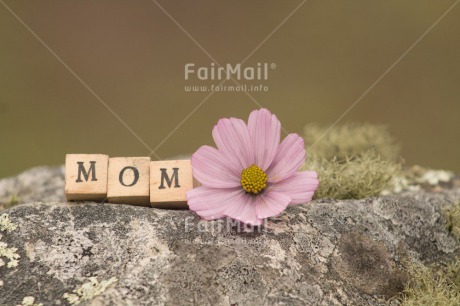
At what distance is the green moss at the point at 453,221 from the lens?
1.81 meters

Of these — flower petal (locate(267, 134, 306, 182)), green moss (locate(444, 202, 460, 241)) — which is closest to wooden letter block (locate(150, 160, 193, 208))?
flower petal (locate(267, 134, 306, 182))

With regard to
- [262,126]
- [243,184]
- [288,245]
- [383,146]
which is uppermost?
[383,146]

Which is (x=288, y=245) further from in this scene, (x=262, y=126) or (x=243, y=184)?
(x=262, y=126)

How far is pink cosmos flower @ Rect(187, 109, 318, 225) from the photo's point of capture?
5.05 ft

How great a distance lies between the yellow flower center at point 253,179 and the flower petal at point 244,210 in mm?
18

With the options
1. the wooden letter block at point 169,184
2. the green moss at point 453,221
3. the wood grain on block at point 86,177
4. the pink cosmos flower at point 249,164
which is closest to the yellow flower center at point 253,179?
the pink cosmos flower at point 249,164

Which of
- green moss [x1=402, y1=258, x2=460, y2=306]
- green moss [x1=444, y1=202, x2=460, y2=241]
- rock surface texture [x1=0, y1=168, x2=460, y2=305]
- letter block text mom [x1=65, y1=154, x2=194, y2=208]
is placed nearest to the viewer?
rock surface texture [x1=0, y1=168, x2=460, y2=305]

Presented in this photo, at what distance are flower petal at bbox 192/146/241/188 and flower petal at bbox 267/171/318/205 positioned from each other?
9 centimetres

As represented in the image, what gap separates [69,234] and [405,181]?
1703mm

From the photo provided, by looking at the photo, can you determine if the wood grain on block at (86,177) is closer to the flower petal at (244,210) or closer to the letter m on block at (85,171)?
the letter m on block at (85,171)

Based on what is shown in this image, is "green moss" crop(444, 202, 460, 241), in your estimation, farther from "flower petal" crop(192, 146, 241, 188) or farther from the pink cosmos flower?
"flower petal" crop(192, 146, 241, 188)

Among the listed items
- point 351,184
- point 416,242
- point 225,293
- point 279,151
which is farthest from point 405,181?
point 225,293

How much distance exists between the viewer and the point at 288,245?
150 cm

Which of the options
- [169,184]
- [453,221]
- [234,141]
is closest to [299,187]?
[234,141]
